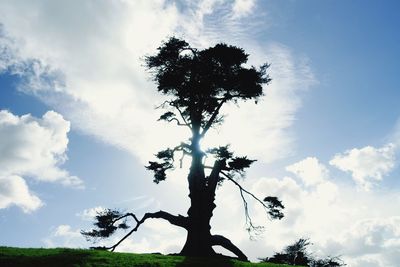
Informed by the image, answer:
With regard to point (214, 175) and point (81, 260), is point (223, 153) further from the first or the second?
point (81, 260)

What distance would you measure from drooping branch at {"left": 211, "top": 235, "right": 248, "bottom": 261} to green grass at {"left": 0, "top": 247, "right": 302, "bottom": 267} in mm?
6341

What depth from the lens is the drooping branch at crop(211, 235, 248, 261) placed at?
28514 millimetres

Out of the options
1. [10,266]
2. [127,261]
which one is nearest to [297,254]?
[127,261]

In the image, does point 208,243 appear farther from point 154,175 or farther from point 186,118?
point 186,118

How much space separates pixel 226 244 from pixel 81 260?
13.1m

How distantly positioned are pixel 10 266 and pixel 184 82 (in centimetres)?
1625

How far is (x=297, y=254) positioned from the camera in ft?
146

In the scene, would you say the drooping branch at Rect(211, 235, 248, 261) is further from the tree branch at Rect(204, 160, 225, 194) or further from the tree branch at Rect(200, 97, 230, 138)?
the tree branch at Rect(200, 97, 230, 138)

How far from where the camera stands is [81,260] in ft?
60.2

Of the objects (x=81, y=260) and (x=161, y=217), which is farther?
(x=161, y=217)

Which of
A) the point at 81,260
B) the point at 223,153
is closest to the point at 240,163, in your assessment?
the point at 223,153

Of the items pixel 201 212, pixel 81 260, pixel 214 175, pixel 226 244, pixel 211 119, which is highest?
pixel 211 119

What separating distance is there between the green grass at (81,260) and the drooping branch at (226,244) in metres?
6.34

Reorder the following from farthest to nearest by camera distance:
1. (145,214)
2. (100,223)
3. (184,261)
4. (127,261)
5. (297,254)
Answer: (297,254)
(145,214)
(100,223)
(184,261)
(127,261)
